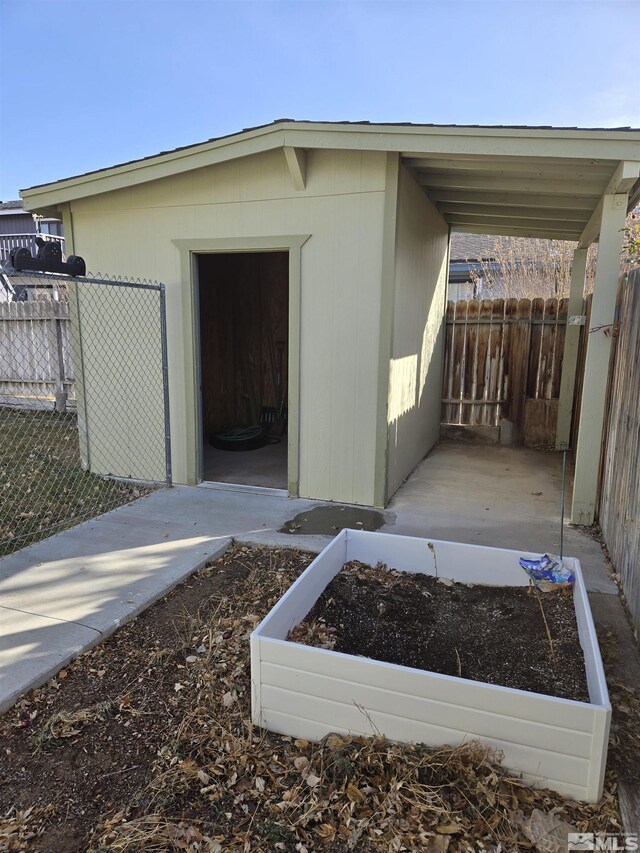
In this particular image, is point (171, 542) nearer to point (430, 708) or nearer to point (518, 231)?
point (430, 708)

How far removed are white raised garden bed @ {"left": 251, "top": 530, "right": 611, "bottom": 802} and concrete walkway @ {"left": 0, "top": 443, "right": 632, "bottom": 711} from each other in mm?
1098

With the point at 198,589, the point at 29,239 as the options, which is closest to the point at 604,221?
the point at 198,589

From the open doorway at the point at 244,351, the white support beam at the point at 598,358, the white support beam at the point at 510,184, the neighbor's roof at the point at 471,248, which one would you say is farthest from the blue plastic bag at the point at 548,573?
the neighbor's roof at the point at 471,248

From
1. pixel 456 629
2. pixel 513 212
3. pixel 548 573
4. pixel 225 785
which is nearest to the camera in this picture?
pixel 225 785

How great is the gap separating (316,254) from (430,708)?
3661 millimetres

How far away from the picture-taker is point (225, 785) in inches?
A: 73.8

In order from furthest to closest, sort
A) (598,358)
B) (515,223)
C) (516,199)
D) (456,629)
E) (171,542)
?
1. (515,223)
2. (516,199)
3. (598,358)
4. (171,542)
5. (456,629)

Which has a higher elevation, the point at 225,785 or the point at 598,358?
the point at 598,358

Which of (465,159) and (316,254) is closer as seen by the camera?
(465,159)

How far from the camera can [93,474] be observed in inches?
228

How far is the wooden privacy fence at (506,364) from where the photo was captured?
302 inches

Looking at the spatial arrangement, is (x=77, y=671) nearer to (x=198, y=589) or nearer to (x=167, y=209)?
(x=198, y=589)

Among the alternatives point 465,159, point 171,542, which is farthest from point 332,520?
point 465,159

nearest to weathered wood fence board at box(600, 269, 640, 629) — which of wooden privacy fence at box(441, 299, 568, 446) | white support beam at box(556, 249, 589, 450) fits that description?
white support beam at box(556, 249, 589, 450)
